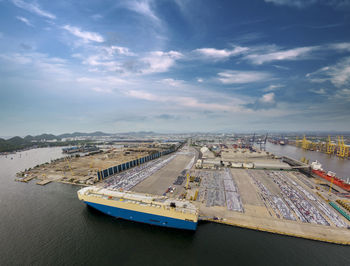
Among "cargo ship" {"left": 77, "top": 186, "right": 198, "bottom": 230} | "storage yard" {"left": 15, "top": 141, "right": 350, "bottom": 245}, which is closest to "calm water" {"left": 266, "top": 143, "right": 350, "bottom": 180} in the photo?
"storage yard" {"left": 15, "top": 141, "right": 350, "bottom": 245}

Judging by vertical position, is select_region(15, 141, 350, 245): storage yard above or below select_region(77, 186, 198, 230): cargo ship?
below

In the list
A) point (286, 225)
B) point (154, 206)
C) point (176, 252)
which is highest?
point (154, 206)

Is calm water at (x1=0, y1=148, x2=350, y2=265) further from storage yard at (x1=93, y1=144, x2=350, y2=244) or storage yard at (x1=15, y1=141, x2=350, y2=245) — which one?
storage yard at (x1=15, y1=141, x2=350, y2=245)

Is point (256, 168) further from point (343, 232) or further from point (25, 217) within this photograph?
point (25, 217)

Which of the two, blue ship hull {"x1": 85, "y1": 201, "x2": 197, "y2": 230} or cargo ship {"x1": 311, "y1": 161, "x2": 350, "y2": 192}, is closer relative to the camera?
blue ship hull {"x1": 85, "y1": 201, "x2": 197, "y2": 230}

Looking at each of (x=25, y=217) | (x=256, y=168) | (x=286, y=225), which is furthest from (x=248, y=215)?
(x=25, y=217)
